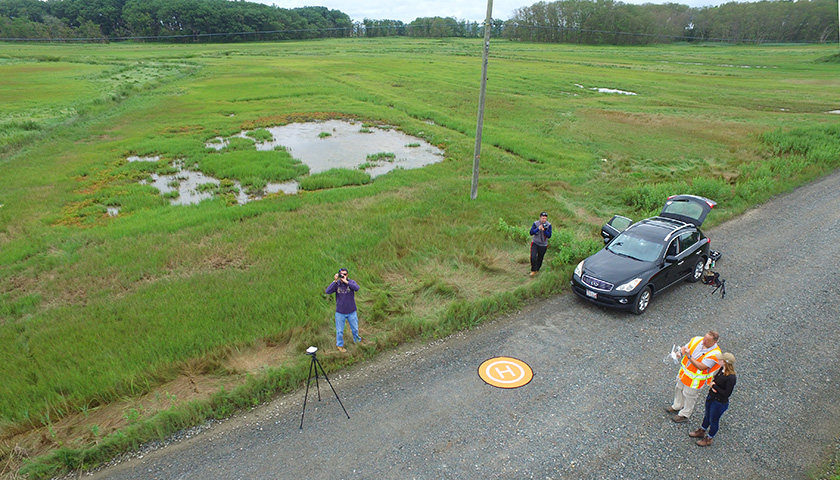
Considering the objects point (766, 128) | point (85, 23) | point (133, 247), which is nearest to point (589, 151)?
point (766, 128)

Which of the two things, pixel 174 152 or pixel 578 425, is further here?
pixel 174 152

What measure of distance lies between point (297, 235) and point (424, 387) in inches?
320

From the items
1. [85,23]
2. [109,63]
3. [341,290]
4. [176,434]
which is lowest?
[176,434]

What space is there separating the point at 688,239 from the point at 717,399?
6317 mm

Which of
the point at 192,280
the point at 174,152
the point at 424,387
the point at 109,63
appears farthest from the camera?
the point at 109,63

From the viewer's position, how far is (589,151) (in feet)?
86.5

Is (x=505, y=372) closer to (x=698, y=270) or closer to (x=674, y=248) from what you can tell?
(x=674, y=248)

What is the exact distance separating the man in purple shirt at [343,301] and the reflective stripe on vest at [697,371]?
582cm

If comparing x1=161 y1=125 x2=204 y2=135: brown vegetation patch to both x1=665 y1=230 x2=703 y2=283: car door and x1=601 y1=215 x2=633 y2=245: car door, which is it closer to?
x1=601 y1=215 x2=633 y2=245: car door

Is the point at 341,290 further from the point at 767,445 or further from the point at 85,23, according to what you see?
the point at 85,23

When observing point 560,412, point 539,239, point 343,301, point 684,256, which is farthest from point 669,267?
point 343,301

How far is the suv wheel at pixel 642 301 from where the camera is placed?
10116mm

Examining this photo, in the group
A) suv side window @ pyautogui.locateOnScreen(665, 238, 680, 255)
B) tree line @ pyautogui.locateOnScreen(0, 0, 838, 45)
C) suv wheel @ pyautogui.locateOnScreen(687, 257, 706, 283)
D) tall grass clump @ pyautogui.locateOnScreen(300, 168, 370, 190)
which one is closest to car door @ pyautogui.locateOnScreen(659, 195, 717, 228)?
suv wheel @ pyautogui.locateOnScreen(687, 257, 706, 283)

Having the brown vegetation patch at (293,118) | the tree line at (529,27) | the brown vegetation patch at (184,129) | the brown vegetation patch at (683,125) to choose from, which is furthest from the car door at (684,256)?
the tree line at (529,27)
